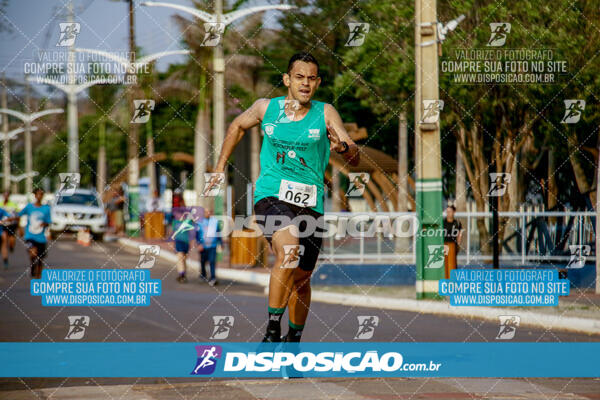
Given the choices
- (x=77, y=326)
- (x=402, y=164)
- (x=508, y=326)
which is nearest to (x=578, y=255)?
(x=508, y=326)

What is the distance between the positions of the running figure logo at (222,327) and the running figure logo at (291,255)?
13.5 feet

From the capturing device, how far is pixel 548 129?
18797 millimetres

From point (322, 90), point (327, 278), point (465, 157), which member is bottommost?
point (327, 278)

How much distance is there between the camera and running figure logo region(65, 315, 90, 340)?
36.8ft

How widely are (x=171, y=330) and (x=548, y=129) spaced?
936 centimetres

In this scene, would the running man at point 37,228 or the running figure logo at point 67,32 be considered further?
the running man at point 37,228

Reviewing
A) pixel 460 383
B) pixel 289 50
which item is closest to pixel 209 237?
pixel 289 50

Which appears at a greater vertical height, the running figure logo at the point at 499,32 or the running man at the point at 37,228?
the running figure logo at the point at 499,32

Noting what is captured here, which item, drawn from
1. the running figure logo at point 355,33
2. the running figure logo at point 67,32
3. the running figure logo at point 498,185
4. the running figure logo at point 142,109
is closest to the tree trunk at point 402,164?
the running figure logo at point 498,185

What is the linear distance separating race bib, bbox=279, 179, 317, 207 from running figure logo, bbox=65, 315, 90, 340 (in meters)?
4.71

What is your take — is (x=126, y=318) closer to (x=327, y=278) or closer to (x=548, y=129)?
(x=327, y=278)

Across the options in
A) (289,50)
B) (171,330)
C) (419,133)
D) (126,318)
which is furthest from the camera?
(289,50)

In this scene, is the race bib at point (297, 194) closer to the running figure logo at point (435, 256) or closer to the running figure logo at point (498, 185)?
the running figure logo at point (498, 185)

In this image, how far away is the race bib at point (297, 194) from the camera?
22.9 ft
